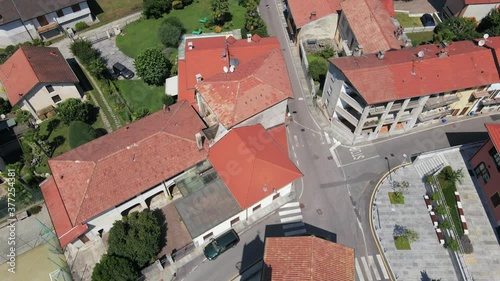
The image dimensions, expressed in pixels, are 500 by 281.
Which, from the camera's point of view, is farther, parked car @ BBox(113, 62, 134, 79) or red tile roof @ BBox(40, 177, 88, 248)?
parked car @ BBox(113, 62, 134, 79)

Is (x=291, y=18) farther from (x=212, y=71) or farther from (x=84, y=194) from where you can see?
(x=84, y=194)

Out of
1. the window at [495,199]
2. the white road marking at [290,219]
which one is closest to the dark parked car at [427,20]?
the window at [495,199]

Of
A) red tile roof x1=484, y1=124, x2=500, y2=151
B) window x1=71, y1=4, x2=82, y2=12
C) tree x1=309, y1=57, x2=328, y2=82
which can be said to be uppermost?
window x1=71, y1=4, x2=82, y2=12

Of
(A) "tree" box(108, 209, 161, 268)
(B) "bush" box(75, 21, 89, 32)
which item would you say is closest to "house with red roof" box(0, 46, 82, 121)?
(B) "bush" box(75, 21, 89, 32)

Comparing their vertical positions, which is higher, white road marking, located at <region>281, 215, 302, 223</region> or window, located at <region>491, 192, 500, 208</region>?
white road marking, located at <region>281, 215, 302, 223</region>

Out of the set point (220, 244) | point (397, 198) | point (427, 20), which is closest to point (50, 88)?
point (220, 244)

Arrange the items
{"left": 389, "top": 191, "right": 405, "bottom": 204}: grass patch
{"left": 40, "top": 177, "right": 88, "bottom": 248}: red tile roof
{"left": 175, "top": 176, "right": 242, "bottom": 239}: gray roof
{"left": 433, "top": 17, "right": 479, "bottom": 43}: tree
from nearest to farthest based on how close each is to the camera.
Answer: {"left": 40, "top": 177, "right": 88, "bottom": 248}: red tile roof < {"left": 175, "top": 176, "right": 242, "bottom": 239}: gray roof < {"left": 389, "top": 191, "right": 405, "bottom": 204}: grass patch < {"left": 433, "top": 17, "right": 479, "bottom": 43}: tree

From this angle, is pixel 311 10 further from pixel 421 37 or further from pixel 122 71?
pixel 122 71

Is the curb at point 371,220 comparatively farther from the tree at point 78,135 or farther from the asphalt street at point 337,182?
the tree at point 78,135

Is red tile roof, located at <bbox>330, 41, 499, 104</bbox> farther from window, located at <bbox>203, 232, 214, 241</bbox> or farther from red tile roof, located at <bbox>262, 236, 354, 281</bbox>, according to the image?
window, located at <bbox>203, 232, 214, 241</bbox>
